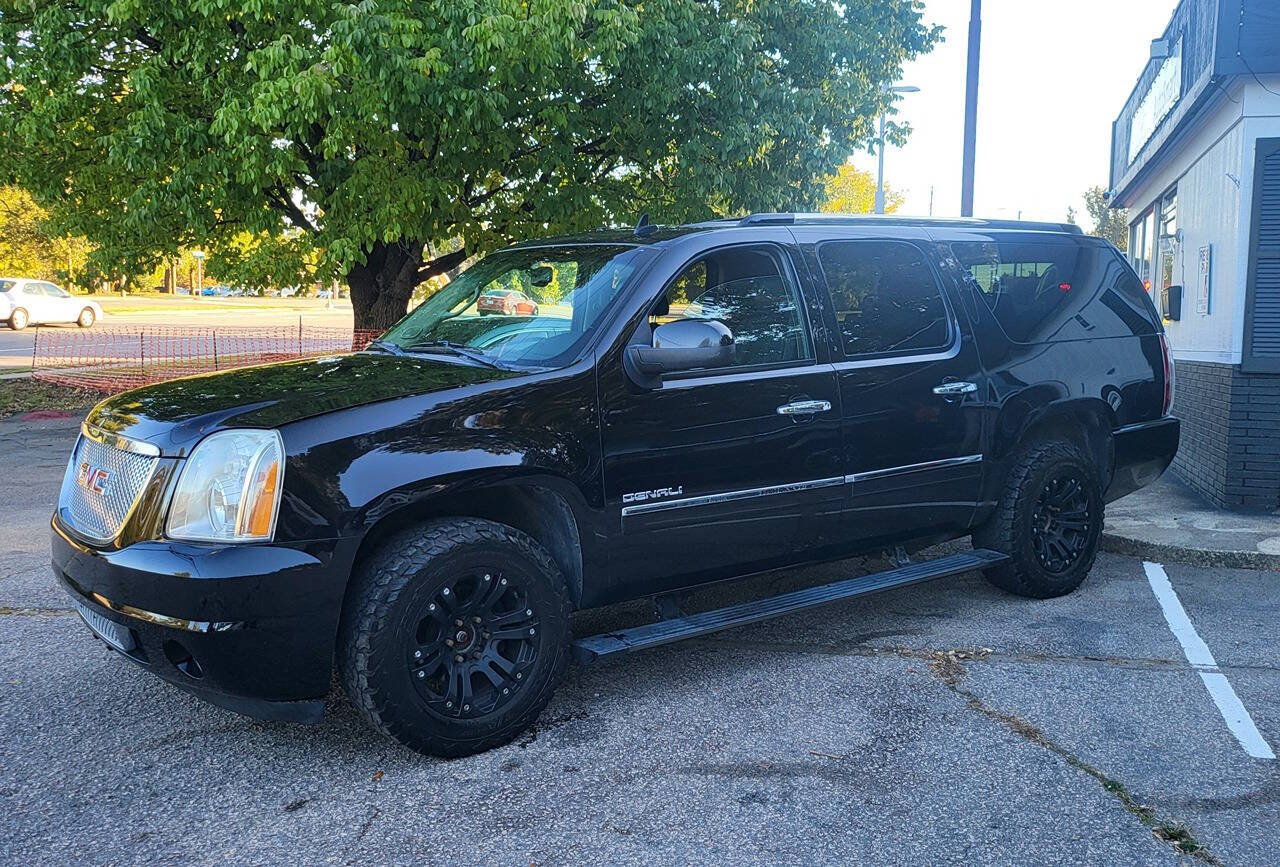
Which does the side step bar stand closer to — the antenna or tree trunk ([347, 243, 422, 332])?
the antenna

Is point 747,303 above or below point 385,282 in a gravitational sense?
below

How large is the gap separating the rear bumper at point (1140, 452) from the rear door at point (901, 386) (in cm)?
124

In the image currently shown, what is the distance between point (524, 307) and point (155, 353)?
20.4m

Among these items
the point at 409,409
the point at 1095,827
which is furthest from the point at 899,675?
the point at 409,409

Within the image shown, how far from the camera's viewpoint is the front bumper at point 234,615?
11.3 ft

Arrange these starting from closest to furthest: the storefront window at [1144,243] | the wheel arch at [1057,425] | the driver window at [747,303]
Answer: the driver window at [747,303]
the wheel arch at [1057,425]
the storefront window at [1144,243]

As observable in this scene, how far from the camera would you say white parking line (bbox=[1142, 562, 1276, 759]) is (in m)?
4.07

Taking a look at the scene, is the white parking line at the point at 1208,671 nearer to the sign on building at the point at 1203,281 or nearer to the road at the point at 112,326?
the sign on building at the point at 1203,281

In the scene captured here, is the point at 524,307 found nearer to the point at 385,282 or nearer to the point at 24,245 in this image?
the point at 385,282

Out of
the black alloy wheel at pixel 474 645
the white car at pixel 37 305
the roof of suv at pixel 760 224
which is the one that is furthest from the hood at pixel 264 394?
the white car at pixel 37 305

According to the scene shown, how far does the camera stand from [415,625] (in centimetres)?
371

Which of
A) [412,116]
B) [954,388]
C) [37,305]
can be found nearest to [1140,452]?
[954,388]

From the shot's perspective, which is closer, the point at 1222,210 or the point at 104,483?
the point at 104,483

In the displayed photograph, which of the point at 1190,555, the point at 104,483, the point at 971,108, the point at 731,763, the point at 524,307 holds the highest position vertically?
the point at 971,108
